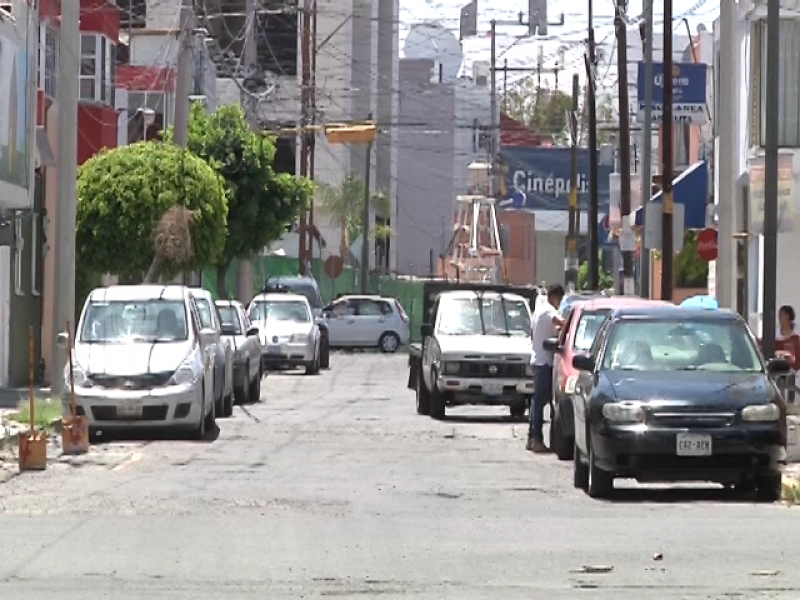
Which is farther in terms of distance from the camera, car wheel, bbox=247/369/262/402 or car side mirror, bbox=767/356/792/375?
car wheel, bbox=247/369/262/402

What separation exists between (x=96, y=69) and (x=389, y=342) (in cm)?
2068

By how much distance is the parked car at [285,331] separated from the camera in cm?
4591

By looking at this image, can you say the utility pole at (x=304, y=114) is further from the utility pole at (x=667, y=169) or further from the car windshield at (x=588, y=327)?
the car windshield at (x=588, y=327)

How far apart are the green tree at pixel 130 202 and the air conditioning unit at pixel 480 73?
268 feet

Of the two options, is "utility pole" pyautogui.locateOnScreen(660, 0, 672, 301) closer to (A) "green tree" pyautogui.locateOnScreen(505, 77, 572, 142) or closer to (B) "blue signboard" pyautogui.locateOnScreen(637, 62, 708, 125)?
(B) "blue signboard" pyautogui.locateOnScreen(637, 62, 708, 125)

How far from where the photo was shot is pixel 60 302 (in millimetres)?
29703

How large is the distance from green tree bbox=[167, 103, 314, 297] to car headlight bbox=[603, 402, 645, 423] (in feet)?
116

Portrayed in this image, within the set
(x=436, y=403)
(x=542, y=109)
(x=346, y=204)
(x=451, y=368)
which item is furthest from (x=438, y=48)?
(x=451, y=368)

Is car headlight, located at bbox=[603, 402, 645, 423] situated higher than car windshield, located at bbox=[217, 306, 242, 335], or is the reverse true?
car windshield, located at bbox=[217, 306, 242, 335]

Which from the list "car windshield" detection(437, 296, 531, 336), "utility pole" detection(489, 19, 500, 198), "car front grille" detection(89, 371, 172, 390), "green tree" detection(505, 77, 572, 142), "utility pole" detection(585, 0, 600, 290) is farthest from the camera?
"green tree" detection(505, 77, 572, 142)

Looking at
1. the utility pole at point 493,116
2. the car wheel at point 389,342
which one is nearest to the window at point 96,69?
the car wheel at point 389,342


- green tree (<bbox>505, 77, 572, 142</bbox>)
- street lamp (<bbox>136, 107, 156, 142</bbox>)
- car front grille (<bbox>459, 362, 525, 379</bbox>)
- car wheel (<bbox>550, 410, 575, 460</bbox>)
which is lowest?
car wheel (<bbox>550, 410, 575, 460</bbox>)

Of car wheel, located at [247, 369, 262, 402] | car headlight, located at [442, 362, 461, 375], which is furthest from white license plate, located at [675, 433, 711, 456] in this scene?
car wheel, located at [247, 369, 262, 402]

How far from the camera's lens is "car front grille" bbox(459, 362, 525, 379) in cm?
2984
